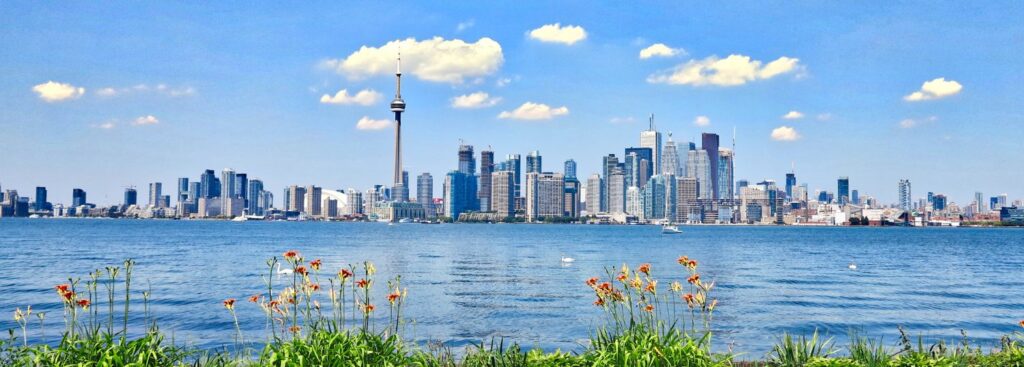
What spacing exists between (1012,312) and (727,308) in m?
12.7

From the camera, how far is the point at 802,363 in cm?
1138

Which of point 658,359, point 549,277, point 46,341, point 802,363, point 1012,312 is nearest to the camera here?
point 658,359

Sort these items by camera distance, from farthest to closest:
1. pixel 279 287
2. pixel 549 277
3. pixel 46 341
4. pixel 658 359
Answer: pixel 549 277 → pixel 279 287 → pixel 46 341 → pixel 658 359

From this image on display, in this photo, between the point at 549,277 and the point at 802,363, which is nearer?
the point at 802,363

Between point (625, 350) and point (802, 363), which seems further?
point (802, 363)

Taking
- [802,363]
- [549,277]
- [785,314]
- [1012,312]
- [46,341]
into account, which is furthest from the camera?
[549,277]

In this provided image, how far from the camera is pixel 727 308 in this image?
3294 centimetres

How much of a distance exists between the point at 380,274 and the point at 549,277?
467 inches

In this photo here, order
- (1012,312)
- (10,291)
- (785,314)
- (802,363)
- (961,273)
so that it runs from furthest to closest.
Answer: (961,273) < (10,291) < (1012,312) < (785,314) < (802,363)

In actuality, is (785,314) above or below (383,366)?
below

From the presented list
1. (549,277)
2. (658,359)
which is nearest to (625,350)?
(658,359)

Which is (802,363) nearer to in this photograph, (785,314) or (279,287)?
(785,314)

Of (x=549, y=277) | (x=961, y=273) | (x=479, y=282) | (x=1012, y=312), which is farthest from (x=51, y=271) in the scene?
(x=961, y=273)

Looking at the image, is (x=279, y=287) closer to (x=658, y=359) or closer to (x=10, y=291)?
(x=10, y=291)
